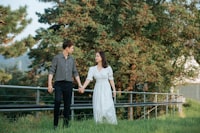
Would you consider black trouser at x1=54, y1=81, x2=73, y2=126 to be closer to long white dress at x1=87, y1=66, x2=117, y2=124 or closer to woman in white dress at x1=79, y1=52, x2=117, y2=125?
woman in white dress at x1=79, y1=52, x2=117, y2=125

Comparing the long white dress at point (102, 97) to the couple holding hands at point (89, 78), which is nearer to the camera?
the couple holding hands at point (89, 78)

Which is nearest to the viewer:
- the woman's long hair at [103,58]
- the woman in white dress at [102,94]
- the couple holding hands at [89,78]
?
the couple holding hands at [89,78]

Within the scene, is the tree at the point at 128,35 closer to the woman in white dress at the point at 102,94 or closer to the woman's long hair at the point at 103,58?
the woman in white dress at the point at 102,94

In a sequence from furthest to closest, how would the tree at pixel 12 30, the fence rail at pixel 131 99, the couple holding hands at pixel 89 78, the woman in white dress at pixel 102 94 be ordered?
the tree at pixel 12 30 < the fence rail at pixel 131 99 < the woman in white dress at pixel 102 94 < the couple holding hands at pixel 89 78

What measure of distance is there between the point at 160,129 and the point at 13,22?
50.2 ft

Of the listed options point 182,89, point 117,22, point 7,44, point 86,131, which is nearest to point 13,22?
point 7,44

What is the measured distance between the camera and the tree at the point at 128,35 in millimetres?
24281

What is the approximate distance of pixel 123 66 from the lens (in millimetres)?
24484

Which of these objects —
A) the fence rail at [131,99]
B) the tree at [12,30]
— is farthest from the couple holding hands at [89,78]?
the tree at [12,30]

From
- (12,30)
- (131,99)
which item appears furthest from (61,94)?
(12,30)

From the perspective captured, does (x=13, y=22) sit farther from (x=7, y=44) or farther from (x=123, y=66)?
(x=123, y=66)

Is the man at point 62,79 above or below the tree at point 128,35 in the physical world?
below

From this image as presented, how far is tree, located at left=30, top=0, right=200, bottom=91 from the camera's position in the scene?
2428 centimetres

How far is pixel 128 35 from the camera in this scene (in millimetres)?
25969
